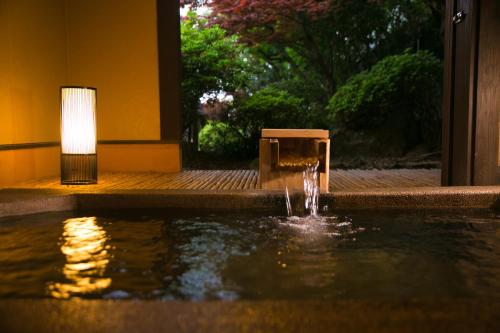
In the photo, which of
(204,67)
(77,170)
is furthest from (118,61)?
(204,67)

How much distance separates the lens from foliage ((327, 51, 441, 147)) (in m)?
8.62

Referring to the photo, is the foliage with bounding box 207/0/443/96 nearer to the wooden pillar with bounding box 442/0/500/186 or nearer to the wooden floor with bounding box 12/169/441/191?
the wooden floor with bounding box 12/169/441/191

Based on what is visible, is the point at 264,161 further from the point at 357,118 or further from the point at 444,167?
the point at 357,118

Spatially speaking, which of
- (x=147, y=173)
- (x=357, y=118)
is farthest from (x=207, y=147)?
(x=147, y=173)

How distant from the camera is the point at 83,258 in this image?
2.48 m

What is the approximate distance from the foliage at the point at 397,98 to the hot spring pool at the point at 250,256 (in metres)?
5.40

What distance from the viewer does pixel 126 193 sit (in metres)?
3.90

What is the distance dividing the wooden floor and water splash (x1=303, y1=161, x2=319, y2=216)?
316 millimetres

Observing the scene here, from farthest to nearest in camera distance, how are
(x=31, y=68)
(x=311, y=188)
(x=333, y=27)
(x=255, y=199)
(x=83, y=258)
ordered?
(x=333, y=27) < (x=31, y=68) < (x=311, y=188) < (x=255, y=199) < (x=83, y=258)

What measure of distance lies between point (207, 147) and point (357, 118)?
334 cm

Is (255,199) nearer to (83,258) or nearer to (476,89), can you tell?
(83,258)

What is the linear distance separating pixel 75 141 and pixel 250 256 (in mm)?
3008

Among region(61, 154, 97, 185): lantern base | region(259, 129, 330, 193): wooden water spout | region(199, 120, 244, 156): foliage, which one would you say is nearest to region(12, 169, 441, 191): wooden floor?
region(61, 154, 97, 185): lantern base

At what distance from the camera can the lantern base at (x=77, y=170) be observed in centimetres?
475
